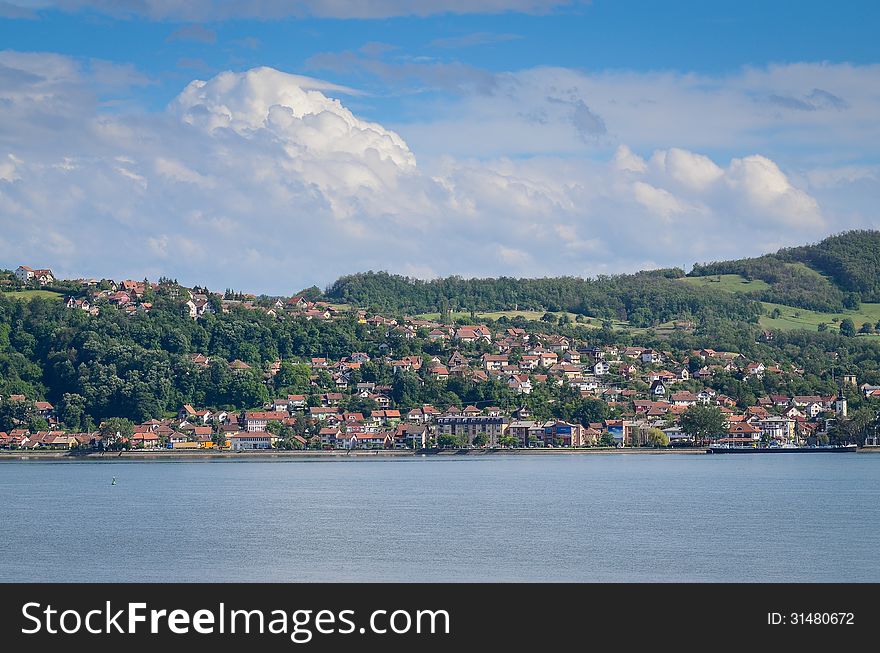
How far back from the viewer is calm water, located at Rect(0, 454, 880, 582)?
82.2 feet

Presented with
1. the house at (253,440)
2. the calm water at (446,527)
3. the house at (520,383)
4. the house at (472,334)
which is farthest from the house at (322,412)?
the calm water at (446,527)

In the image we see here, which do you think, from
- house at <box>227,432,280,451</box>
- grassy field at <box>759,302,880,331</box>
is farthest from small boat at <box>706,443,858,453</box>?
grassy field at <box>759,302,880,331</box>

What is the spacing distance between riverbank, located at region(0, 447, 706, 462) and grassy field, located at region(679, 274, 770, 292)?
221 feet

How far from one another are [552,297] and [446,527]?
112m

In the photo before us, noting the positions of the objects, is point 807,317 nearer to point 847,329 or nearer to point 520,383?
point 847,329

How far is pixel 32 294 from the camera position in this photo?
102875 mm

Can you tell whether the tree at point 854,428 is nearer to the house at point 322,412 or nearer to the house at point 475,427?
the house at point 475,427

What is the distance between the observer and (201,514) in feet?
123

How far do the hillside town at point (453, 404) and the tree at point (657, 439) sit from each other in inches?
3.5

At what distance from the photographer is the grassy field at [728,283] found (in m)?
150

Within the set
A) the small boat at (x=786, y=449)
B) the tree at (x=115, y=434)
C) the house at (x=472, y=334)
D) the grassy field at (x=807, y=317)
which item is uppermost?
the grassy field at (x=807, y=317)

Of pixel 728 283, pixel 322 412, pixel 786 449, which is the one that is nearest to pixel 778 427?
pixel 786 449

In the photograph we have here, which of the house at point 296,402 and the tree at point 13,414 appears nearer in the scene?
the tree at point 13,414

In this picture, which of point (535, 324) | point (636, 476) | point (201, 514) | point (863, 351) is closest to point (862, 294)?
point (863, 351)
